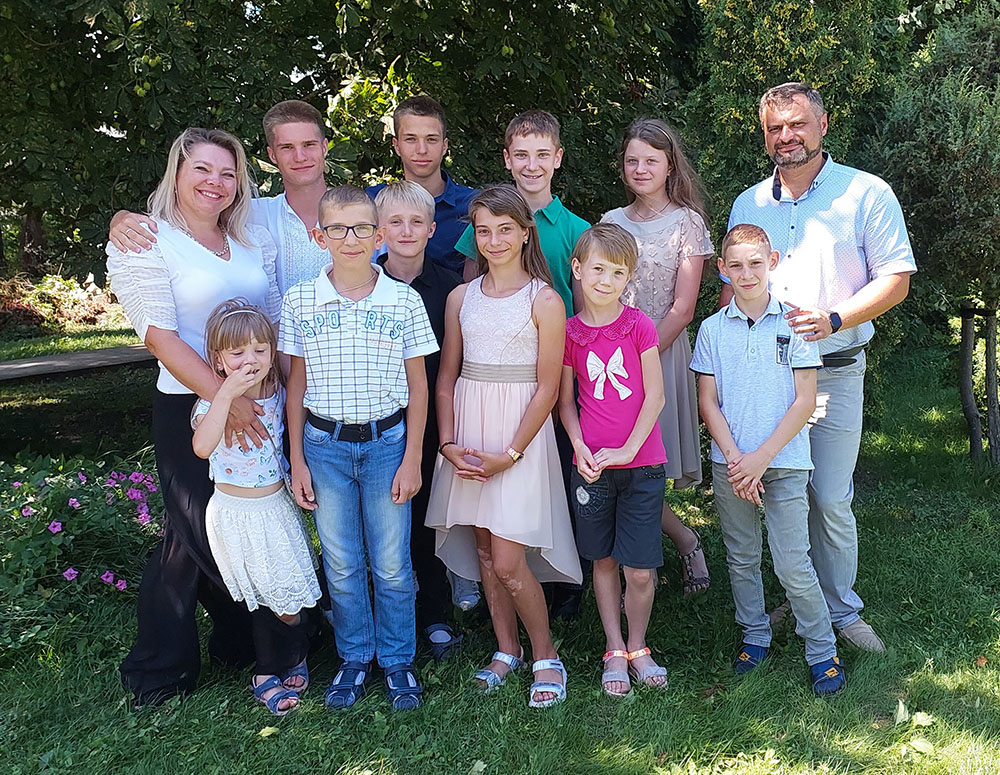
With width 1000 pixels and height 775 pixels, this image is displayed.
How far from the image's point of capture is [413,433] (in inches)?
121

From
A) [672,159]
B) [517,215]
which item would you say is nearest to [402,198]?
[517,215]

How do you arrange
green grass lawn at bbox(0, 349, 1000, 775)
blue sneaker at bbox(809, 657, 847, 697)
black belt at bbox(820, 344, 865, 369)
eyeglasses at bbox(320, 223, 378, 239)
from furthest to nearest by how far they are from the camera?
black belt at bbox(820, 344, 865, 369)
blue sneaker at bbox(809, 657, 847, 697)
eyeglasses at bbox(320, 223, 378, 239)
green grass lawn at bbox(0, 349, 1000, 775)

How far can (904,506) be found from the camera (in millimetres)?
5273

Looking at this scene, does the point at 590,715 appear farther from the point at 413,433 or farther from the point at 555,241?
the point at 555,241

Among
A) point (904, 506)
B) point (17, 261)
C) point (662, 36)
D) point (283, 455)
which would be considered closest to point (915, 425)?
point (904, 506)

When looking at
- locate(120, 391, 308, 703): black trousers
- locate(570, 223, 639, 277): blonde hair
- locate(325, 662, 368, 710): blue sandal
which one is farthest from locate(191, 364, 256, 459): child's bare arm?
locate(570, 223, 639, 277): blonde hair

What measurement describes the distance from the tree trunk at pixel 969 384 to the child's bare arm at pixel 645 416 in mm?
3667

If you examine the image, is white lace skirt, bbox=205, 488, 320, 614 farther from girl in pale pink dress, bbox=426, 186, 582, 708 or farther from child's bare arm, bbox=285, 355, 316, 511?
girl in pale pink dress, bbox=426, 186, 582, 708

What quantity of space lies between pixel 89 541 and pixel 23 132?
2376 millimetres

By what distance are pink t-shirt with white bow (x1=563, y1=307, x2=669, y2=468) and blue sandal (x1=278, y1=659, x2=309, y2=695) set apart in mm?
1350

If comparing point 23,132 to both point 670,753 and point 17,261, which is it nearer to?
point 670,753

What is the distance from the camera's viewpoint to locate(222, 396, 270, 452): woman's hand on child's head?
2.93 m

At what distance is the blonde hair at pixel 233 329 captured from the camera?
2836 millimetres

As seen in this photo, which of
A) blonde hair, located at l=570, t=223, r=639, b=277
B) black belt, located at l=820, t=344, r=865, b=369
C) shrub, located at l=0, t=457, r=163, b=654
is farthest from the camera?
shrub, located at l=0, t=457, r=163, b=654
